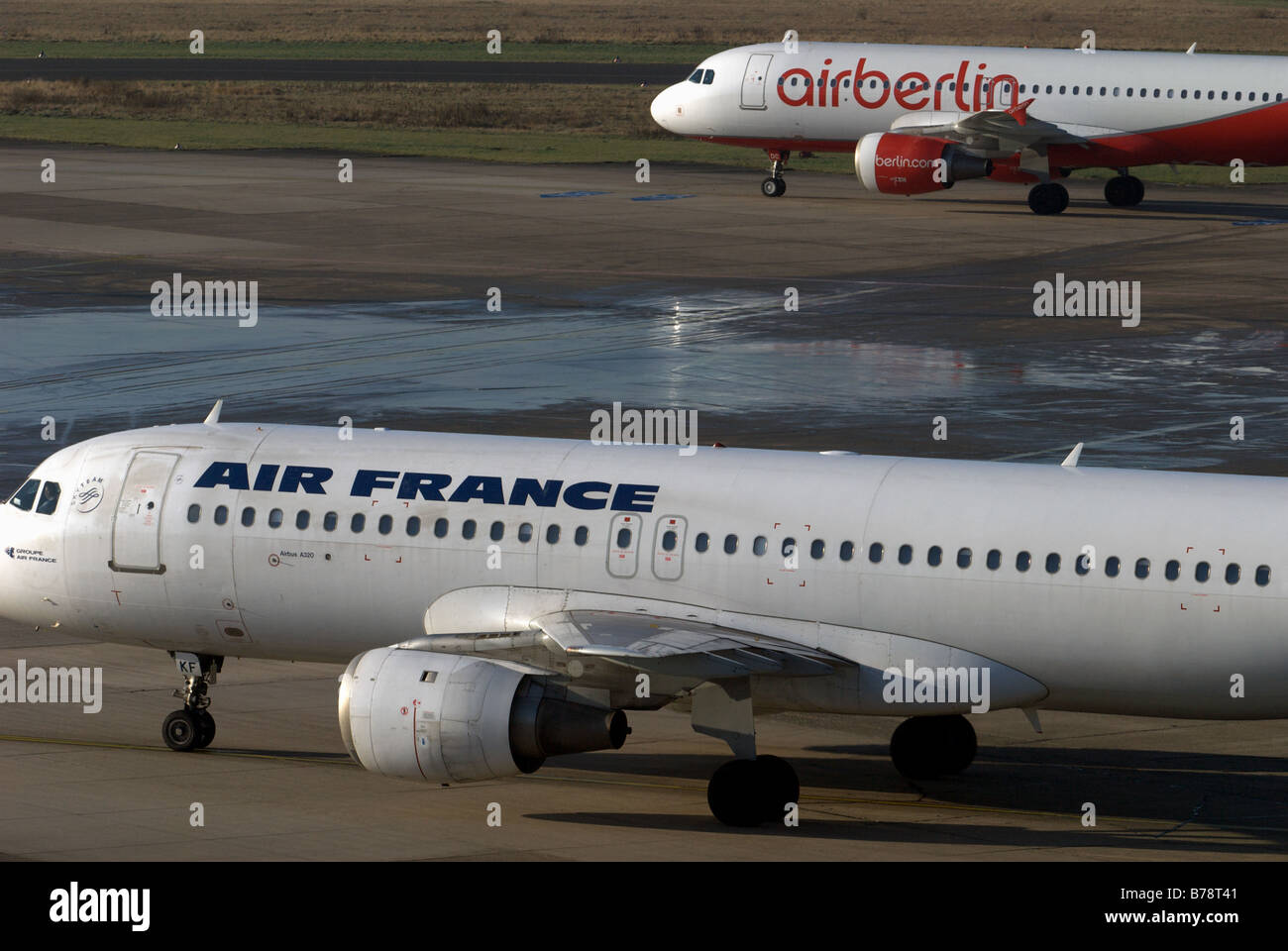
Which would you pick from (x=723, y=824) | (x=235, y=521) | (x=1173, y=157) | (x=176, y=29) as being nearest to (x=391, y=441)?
(x=235, y=521)

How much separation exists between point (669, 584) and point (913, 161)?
52.5m

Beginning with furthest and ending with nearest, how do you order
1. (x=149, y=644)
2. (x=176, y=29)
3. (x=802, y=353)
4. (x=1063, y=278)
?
(x=176, y=29), (x=1063, y=278), (x=802, y=353), (x=149, y=644)

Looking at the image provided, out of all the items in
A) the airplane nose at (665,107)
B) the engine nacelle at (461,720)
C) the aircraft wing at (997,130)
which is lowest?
the engine nacelle at (461,720)

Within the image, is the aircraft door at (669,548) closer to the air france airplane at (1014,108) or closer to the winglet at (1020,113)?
the air france airplane at (1014,108)

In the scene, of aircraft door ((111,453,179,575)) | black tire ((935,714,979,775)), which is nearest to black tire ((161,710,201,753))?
aircraft door ((111,453,179,575))

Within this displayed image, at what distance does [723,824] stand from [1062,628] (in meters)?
4.19

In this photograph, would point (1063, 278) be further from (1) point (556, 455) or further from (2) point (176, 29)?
(2) point (176, 29)

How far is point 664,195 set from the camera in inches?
3255

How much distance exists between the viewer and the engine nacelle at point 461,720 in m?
21.6

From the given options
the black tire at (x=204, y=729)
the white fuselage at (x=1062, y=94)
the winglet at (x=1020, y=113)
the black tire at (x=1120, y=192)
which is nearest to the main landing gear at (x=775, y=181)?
→ the white fuselage at (x=1062, y=94)

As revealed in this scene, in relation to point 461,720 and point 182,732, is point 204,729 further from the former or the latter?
point 461,720

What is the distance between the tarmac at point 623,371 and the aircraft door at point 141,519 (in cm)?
244

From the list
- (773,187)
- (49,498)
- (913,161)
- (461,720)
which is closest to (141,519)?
(49,498)

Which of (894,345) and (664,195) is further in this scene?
(664,195)
